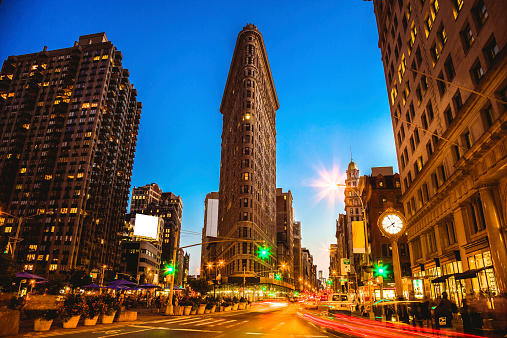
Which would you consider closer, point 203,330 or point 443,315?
point 443,315

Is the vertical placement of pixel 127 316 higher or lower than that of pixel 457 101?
lower

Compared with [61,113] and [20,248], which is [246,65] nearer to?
[61,113]

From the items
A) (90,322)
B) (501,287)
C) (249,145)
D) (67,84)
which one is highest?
(67,84)

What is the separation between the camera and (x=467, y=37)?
28.1m

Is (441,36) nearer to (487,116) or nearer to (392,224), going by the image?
(487,116)

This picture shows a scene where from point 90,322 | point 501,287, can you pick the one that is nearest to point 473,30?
point 501,287

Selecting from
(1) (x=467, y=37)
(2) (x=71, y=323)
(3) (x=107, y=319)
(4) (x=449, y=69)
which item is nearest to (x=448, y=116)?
(4) (x=449, y=69)

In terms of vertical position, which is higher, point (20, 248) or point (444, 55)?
point (444, 55)

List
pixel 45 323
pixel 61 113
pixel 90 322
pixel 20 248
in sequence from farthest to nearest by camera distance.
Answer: pixel 61 113, pixel 20 248, pixel 90 322, pixel 45 323

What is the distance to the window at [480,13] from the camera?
83.2 feet

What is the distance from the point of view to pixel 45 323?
17.2 metres

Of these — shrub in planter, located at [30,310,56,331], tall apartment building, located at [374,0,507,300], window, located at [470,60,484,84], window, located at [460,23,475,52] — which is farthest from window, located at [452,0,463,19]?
shrub in planter, located at [30,310,56,331]

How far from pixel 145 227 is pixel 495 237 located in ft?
203

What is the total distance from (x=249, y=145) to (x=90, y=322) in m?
80.8
